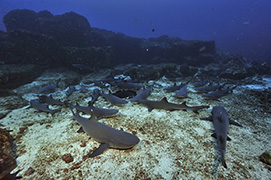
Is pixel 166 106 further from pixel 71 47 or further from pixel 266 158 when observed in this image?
pixel 71 47

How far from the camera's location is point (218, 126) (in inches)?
144

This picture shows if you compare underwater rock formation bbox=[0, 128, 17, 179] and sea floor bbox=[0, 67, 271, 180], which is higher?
underwater rock formation bbox=[0, 128, 17, 179]

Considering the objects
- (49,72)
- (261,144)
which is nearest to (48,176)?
(261,144)

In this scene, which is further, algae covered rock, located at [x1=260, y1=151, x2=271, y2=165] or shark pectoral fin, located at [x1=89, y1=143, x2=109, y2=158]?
algae covered rock, located at [x1=260, y1=151, x2=271, y2=165]

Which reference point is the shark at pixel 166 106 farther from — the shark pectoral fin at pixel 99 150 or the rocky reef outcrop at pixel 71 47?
the rocky reef outcrop at pixel 71 47

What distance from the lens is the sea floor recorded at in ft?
8.07

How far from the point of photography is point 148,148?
306 centimetres

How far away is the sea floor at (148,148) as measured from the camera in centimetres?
246

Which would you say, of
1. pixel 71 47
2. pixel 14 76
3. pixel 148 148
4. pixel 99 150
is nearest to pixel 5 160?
pixel 99 150

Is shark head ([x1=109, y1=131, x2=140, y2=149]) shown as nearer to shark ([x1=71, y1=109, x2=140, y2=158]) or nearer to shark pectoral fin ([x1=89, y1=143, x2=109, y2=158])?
shark ([x1=71, y1=109, x2=140, y2=158])

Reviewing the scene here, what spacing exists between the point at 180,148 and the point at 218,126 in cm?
160

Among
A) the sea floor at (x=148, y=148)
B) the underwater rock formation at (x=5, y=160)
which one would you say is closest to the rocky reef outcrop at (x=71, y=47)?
the sea floor at (x=148, y=148)

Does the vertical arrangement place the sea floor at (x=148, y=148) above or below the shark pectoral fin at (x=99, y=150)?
below

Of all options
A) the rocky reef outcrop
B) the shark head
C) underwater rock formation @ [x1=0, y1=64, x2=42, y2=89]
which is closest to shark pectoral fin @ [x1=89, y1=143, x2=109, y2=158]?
the shark head
